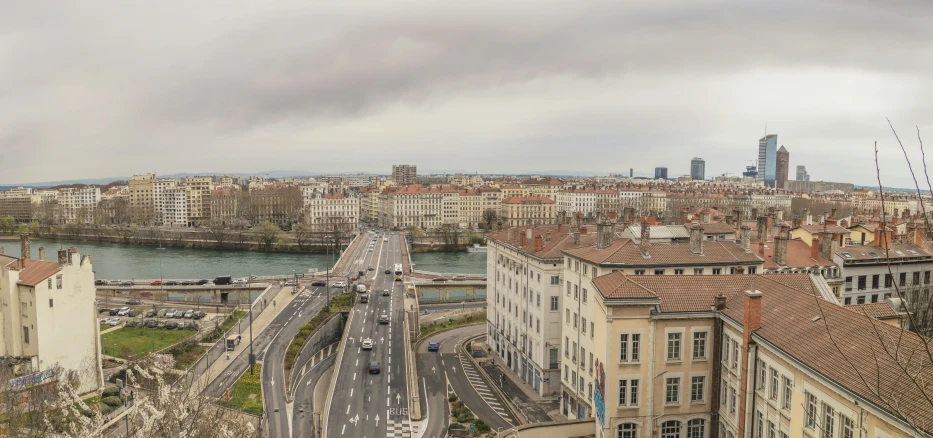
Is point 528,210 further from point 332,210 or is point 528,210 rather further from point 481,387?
point 481,387

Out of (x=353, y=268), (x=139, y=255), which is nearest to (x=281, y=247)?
(x=139, y=255)

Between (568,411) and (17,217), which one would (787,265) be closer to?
(568,411)

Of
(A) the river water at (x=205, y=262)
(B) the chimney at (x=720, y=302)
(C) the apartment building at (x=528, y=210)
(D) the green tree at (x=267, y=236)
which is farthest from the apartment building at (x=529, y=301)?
(C) the apartment building at (x=528, y=210)

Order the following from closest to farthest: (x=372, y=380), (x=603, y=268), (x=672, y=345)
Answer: (x=672, y=345) < (x=603, y=268) < (x=372, y=380)

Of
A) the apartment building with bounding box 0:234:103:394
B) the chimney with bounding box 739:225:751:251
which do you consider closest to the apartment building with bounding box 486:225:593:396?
the chimney with bounding box 739:225:751:251

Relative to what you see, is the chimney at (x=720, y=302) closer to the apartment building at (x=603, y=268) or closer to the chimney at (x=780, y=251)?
the apartment building at (x=603, y=268)

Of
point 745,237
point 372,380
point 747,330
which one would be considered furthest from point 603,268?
point 372,380
